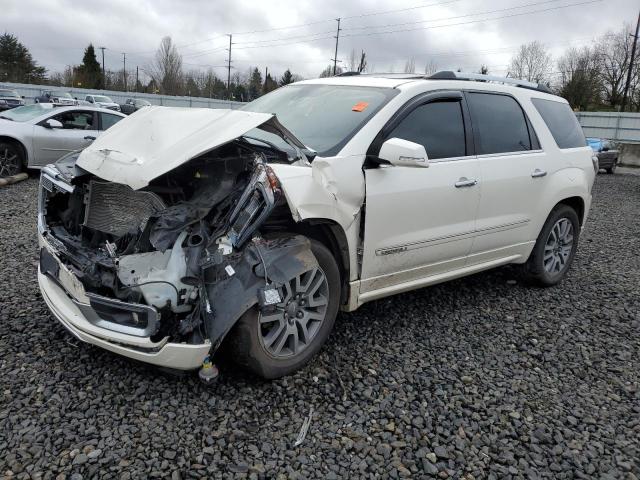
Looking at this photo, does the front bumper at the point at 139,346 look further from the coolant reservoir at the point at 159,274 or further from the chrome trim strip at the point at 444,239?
the chrome trim strip at the point at 444,239

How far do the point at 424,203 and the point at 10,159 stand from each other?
28.6ft

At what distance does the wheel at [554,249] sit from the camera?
491 cm

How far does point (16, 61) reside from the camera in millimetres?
66312

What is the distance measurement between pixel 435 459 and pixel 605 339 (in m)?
2.26

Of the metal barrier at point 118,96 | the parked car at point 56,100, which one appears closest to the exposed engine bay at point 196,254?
the parked car at point 56,100

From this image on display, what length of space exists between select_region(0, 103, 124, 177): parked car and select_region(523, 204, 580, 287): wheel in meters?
8.06

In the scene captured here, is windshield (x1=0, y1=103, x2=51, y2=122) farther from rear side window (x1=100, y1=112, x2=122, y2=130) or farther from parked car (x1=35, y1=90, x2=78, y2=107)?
rear side window (x1=100, y1=112, x2=122, y2=130)

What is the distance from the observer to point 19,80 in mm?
60875

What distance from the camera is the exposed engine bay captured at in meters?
2.65

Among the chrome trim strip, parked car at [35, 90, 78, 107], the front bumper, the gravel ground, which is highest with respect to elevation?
parked car at [35, 90, 78, 107]

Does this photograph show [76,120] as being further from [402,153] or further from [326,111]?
[402,153]

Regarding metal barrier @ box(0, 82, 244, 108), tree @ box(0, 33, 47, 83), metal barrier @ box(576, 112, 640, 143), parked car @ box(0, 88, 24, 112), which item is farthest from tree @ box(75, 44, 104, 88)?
metal barrier @ box(576, 112, 640, 143)

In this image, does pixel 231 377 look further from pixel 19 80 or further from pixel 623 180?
pixel 19 80

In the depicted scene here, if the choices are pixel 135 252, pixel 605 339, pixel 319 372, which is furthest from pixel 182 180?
pixel 605 339
